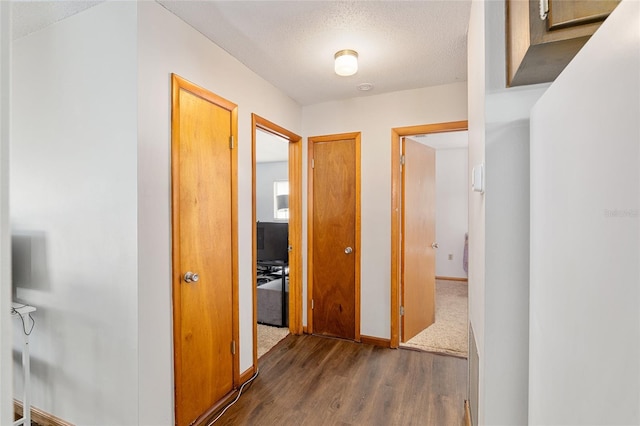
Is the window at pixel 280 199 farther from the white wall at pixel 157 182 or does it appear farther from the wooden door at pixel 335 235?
the white wall at pixel 157 182

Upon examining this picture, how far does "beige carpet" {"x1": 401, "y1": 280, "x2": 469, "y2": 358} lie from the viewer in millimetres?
2975

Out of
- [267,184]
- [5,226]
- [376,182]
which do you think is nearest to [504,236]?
[5,226]

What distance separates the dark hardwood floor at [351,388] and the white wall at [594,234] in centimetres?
142

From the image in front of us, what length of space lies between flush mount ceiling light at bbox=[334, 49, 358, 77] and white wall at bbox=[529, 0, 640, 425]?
58.9 inches

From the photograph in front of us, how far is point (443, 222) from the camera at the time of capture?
5.80 meters

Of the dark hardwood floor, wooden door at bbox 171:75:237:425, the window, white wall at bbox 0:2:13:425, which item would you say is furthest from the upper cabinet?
the window

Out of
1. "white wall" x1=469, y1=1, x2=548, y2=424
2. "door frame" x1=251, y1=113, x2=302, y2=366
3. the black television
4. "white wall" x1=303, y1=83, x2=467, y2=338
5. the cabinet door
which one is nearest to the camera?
the cabinet door

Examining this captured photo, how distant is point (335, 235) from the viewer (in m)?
3.21

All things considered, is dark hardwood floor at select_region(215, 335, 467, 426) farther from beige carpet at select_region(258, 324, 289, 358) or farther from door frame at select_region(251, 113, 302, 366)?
door frame at select_region(251, 113, 302, 366)

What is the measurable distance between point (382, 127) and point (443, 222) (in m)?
3.44

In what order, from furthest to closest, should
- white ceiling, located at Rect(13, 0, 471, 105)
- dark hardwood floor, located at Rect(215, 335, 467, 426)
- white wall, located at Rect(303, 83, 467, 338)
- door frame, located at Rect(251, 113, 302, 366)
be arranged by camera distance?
door frame, located at Rect(251, 113, 302, 366)
white wall, located at Rect(303, 83, 467, 338)
dark hardwood floor, located at Rect(215, 335, 467, 426)
white ceiling, located at Rect(13, 0, 471, 105)

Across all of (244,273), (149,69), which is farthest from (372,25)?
(244,273)

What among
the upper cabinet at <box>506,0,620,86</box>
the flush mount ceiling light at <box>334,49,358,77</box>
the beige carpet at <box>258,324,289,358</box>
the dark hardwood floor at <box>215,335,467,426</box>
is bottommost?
the dark hardwood floor at <box>215,335,467,426</box>

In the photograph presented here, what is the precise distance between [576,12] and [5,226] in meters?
1.33
